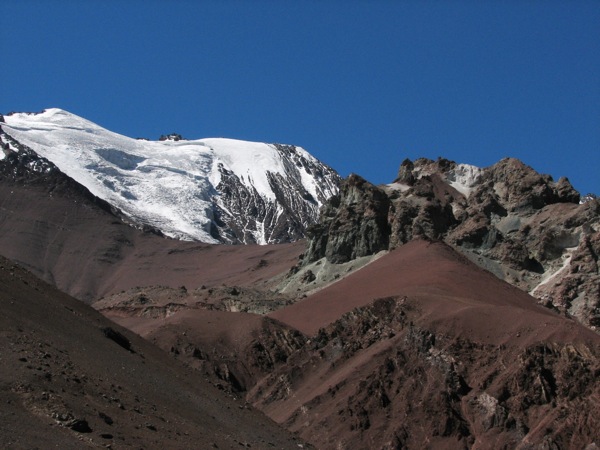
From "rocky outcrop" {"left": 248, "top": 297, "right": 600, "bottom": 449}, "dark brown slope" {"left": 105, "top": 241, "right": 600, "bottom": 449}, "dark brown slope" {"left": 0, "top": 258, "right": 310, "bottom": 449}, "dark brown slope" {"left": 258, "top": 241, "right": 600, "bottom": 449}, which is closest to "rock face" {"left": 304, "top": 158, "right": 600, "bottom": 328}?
"dark brown slope" {"left": 105, "top": 241, "right": 600, "bottom": 449}

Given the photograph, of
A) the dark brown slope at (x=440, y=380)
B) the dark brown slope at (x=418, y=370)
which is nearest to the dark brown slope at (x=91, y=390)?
the dark brown slope at (x=418, y=370)

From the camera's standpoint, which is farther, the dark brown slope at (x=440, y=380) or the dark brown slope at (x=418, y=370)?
the dark brown slope at (x=418, y=370)

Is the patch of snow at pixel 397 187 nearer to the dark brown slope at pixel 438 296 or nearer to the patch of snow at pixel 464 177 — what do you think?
the patch of snow at pixel 464 177

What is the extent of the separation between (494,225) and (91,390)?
105m

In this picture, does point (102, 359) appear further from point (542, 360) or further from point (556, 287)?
point (556, 287)

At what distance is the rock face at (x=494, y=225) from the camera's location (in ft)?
372

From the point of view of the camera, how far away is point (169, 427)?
3472 cm

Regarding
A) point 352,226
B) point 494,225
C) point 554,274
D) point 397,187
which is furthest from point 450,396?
point 397,187

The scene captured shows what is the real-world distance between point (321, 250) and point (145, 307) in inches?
1240

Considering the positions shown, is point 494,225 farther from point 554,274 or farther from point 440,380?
point 440,380

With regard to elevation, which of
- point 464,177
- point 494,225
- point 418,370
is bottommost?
point 418,370

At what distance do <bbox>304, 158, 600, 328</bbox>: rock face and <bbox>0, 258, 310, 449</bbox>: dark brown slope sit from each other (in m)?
67.0

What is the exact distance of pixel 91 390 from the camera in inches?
1342

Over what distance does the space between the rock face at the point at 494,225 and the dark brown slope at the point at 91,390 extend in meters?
67.0
